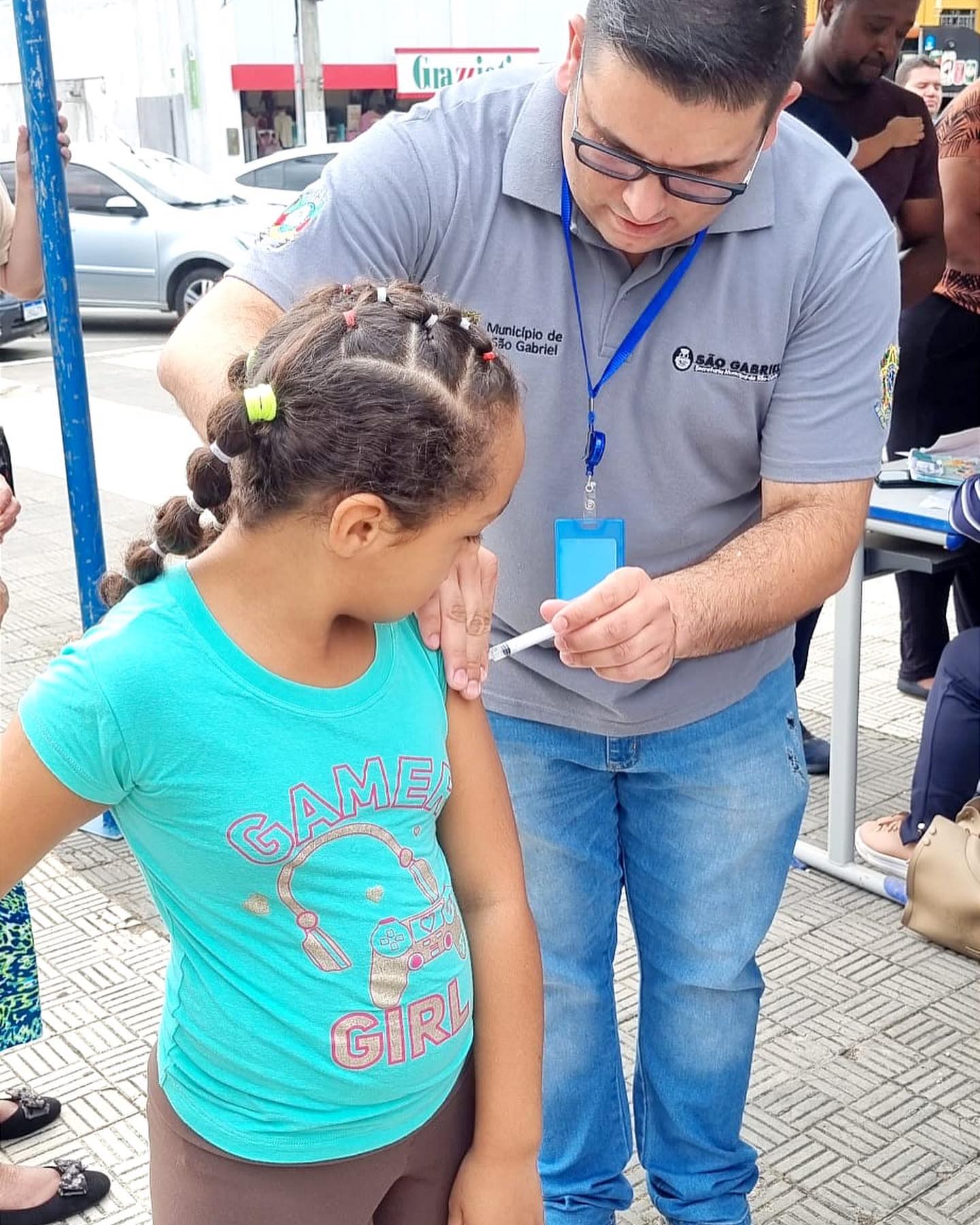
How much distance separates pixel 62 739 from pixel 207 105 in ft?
77.3

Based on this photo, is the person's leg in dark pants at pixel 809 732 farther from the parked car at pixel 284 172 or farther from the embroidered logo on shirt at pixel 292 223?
the parked car at pixel 284 172

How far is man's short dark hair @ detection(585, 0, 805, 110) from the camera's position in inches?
59.4

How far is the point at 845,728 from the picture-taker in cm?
350

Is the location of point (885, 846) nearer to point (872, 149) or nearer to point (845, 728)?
point (845, 728)

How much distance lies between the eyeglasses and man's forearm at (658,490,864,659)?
424 millimetres

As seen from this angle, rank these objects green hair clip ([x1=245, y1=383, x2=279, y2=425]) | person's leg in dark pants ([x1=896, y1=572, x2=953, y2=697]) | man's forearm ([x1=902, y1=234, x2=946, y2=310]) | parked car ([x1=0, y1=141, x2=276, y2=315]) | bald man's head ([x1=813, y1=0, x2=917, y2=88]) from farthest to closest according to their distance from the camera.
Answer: parked car ([x1=0, y1=141, x2=276, y2=315])
person's leg in dark pants ([x1=896, y1=572, x2=953, y2=697])
man's forearm ([x1=902, y1=234, x2=946, y2=310])
bald man's head ([x1=813, y1=0, x2=917, y2=88])
green hair clip ([x1=245, y1=383, x2=279, y2=425])

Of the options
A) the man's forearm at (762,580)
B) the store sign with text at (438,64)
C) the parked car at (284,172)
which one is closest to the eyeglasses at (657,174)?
the man's forearm at (762,580)

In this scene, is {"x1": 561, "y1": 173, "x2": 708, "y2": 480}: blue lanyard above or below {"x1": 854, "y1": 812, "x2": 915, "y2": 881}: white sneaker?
above

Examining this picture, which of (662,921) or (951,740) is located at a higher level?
(662,921)

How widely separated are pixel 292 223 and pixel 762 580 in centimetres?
76

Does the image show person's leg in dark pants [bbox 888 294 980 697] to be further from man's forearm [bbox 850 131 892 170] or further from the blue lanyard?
the blue lanyard

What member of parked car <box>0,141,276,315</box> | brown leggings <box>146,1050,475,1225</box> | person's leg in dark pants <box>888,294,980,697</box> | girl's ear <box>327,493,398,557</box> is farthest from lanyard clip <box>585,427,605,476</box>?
parked car <box>0,141,276,315</box>

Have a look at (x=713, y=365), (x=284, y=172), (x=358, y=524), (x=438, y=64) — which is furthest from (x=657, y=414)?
(x=438, y=64)

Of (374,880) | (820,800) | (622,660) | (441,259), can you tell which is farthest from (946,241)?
(374,880)
